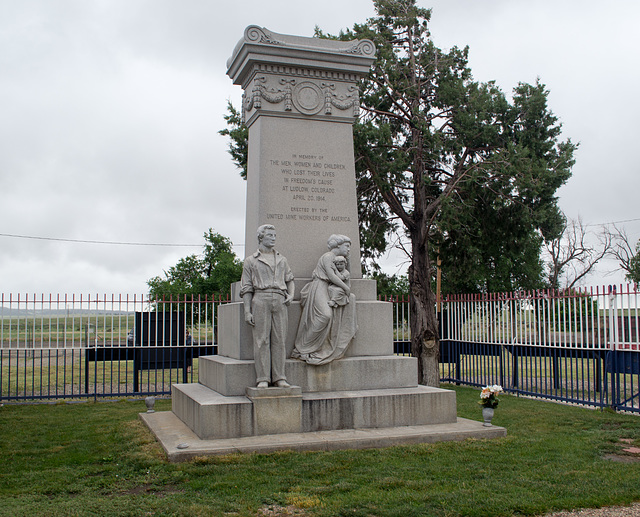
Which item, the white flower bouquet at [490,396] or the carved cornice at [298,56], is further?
the carved cornice at [298,56]

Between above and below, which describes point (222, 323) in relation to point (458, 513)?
above

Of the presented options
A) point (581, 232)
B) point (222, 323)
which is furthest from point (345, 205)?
point (581, 232)

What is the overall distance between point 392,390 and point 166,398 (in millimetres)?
7237

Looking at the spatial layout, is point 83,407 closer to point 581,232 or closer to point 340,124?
point 340,124

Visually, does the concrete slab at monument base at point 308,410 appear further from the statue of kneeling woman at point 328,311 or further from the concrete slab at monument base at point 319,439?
the statue of kneeling woman at point 328,311

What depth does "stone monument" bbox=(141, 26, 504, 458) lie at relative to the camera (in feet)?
24.5

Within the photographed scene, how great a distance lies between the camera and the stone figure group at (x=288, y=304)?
25.2 ft

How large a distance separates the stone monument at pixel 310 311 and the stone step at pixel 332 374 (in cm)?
1

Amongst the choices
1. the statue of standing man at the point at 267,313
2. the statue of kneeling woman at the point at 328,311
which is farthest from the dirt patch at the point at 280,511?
the statue of kneeling woman at the point at 328,311

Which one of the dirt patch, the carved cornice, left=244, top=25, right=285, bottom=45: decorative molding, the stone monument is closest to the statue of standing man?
the stone monument

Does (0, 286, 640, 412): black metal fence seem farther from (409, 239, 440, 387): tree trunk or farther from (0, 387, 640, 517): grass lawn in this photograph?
(0, 387, 640, 517): grass lawn

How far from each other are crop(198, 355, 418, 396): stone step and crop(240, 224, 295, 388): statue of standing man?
0.31m

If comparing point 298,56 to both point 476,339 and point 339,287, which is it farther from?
point 476,339

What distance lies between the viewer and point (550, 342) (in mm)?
12680
